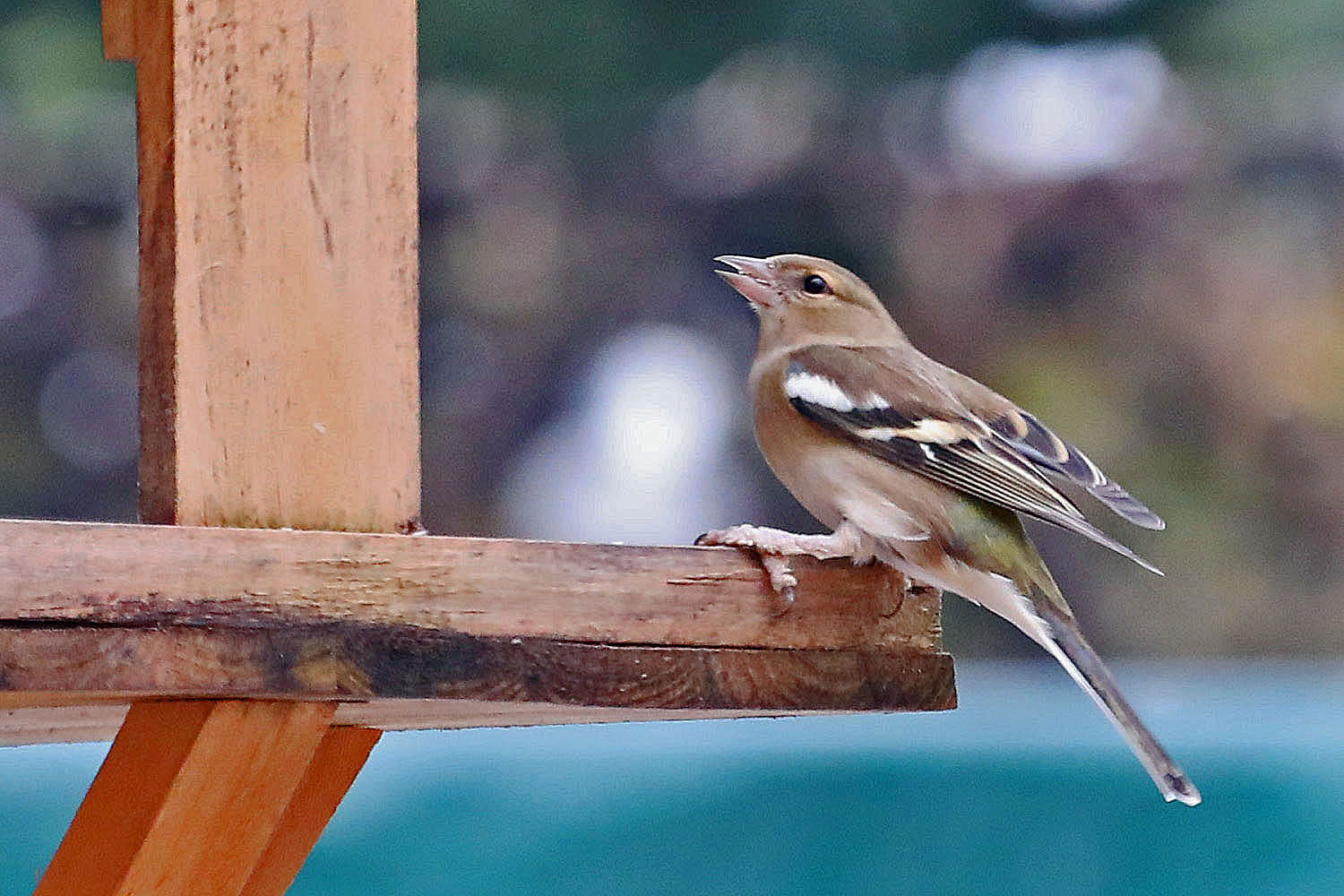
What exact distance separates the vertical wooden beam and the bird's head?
123 centimetres

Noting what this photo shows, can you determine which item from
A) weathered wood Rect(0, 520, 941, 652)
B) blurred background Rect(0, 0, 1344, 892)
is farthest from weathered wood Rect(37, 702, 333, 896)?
blurred background Rect(0, 0, 1344, 892)

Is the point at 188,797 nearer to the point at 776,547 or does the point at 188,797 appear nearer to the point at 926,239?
the point at 776,547

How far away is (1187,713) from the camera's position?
4.73 m

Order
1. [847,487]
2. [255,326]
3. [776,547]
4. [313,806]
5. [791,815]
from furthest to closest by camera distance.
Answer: [791,815] → [847,487] → [313,806] → [776,547] → [255,326]

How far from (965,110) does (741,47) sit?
900 millimetres

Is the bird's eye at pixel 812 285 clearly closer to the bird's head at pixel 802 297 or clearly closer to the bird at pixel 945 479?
the bird's head at pixel 802 297

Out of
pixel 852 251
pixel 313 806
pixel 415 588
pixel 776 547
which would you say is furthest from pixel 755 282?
pixel 852 251

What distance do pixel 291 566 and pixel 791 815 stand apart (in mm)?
2578

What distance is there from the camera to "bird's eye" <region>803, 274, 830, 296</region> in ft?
10.5

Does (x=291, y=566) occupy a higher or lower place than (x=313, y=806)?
higher

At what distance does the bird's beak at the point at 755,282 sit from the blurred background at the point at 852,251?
3.14 metres

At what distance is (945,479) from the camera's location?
104 inches

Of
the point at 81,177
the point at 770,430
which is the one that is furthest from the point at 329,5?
the point at 81,177

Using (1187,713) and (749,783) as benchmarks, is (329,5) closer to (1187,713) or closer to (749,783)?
A: (749,783)
